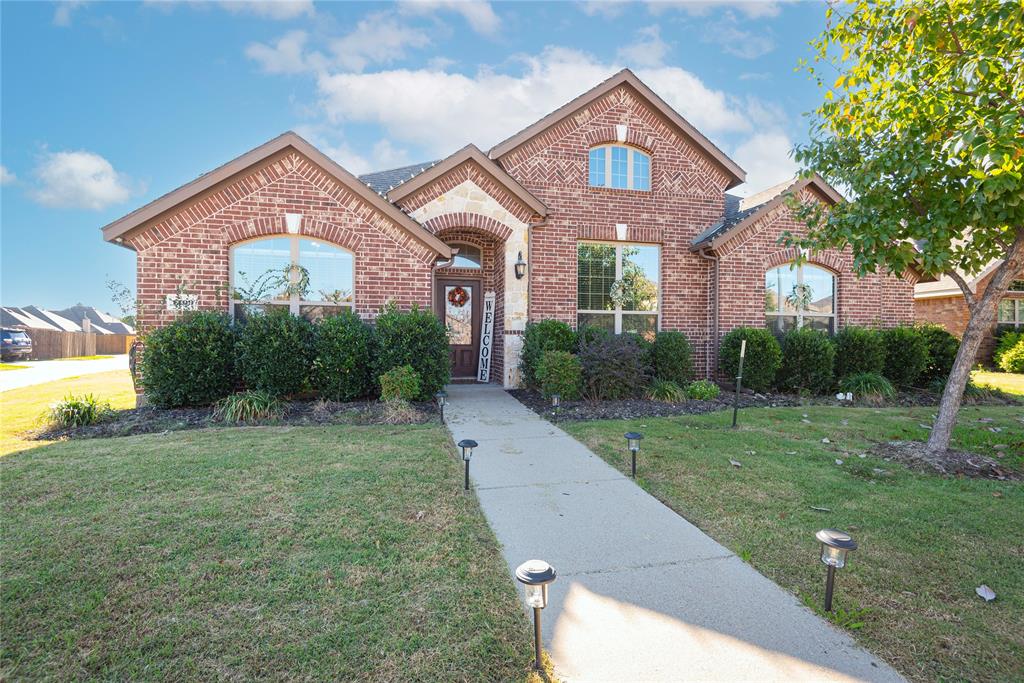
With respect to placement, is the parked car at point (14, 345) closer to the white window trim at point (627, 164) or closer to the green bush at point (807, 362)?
the white window trim at point (627, 164)

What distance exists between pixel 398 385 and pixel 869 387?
939cm

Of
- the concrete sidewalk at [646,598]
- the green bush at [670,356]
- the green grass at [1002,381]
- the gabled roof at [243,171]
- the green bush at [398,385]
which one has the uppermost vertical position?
the gabled roof at [243,171]

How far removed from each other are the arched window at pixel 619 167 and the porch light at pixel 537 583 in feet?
33.8

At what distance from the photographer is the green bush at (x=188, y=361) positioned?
7.36 metres

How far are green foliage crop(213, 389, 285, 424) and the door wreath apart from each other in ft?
16.8

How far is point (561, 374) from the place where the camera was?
8.35 m

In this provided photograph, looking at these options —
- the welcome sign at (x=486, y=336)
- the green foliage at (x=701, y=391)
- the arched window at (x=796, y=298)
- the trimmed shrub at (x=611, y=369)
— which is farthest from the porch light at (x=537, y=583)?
the arched window at (x=796, y=298)

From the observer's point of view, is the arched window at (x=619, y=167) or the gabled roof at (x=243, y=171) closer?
the gabled roof at (x=243, y=171)

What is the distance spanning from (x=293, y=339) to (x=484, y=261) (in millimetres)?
5246

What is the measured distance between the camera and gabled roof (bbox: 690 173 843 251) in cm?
1058

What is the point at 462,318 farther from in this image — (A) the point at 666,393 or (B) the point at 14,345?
(B) the point at 14,345

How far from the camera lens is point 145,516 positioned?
140 inches

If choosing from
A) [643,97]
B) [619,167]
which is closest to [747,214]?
[619,167]

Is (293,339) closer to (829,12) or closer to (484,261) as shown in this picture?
(484,261)
